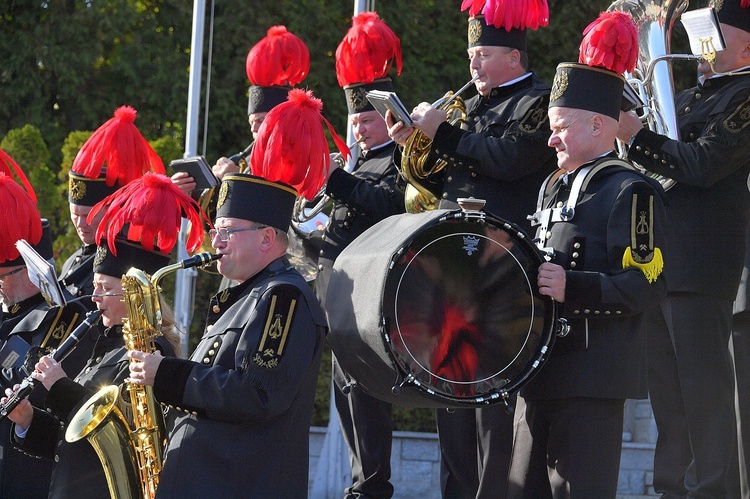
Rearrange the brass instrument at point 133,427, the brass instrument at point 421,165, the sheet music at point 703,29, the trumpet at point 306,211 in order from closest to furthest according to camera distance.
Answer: the brass instrument at point 133,427 < the sheet music at point 703,29 < the brass instrument at point 421,165 < the trumpet at point 306,211

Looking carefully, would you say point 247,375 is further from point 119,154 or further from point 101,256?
point 119,154

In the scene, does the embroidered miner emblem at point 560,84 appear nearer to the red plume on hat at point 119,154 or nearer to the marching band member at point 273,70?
the red plume on hat at point 119,154

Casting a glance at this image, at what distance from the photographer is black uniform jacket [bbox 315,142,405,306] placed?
241 inches

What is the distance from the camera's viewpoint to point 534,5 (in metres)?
5.75

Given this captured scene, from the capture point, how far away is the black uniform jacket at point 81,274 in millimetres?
6129

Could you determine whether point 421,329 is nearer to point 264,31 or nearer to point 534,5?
point 534,5

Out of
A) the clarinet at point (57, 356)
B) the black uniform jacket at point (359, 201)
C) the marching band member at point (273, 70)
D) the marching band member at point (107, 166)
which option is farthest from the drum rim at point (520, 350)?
the marching band member at point (273, 70)

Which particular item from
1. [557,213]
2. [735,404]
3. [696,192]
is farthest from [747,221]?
[557,213]

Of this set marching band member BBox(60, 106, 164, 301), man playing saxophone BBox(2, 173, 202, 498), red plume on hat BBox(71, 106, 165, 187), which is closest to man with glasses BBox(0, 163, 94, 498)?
man playing saxophone BBox(2, 173, 202, 498)

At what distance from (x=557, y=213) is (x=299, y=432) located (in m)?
1.23

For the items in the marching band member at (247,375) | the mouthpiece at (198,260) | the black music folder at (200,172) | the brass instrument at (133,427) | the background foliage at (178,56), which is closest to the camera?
the marching band member at (247,375)

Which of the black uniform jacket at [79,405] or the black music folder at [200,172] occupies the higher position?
the black music folder at [200,172]

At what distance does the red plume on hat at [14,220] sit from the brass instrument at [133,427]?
1.33 meters

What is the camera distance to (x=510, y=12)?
5656 mm
